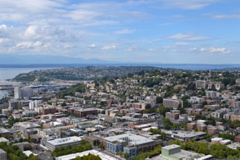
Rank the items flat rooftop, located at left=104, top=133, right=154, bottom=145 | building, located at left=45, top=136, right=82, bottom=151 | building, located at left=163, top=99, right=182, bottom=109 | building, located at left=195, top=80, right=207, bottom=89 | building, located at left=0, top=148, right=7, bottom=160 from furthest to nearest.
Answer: building, located at left=195, top=80, right=207, bottom=89
building, located at left=163, top=99, right=182, bottom=109
flat rooftop, located at left=104, top=133, right=154, bottom=145
building, located at left=45, top=136, right=82, bottom=151
building, located at left=0, top=148, right=7, bottom=160

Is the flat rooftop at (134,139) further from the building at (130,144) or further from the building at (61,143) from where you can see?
the building at (61,143)

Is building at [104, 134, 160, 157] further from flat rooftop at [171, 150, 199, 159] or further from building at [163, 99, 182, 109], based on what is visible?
building at [163, 99, 182, 109]

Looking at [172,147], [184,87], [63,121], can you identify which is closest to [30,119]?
[63,121]

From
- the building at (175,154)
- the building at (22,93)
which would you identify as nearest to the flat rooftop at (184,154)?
the building at (175,154)

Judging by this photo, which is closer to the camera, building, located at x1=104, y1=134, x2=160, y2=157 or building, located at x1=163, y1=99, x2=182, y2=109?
building, located at x1=104, y1=134, x2=160, y2=157

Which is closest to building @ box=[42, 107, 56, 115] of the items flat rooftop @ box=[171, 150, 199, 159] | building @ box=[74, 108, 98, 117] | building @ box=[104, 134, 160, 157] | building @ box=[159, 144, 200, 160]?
building @ box=[74, 108, 98, 117]

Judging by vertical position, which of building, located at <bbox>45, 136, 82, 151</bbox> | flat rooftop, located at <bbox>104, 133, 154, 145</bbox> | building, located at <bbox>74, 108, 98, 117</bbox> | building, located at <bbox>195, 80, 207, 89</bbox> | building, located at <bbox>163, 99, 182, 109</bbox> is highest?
building, located at <bbox>195, 80, 207, 89</bbox>

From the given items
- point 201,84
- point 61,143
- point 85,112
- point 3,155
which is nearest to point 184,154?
point 61,143
